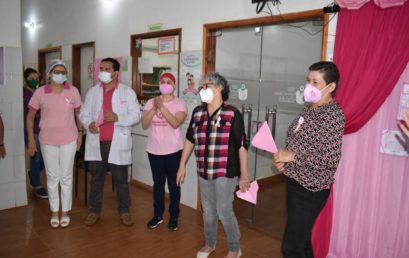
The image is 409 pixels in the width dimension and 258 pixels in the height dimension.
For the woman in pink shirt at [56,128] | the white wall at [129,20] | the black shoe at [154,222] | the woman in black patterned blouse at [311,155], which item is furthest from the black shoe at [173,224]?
the woman in black patterned blouse at [311,155]

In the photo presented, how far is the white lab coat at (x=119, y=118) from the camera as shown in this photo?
3.21 metres

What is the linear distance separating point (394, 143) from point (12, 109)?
3.67m

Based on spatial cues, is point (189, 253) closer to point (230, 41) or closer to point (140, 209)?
point (140, 209)

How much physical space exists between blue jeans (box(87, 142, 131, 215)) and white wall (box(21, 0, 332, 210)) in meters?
0.88

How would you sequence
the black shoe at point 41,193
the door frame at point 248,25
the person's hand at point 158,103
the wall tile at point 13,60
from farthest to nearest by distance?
the black shoe at point 41,193 → the wall tile at point 13,60 → the person's hand at point 158,103 → the door frame at point 248,25

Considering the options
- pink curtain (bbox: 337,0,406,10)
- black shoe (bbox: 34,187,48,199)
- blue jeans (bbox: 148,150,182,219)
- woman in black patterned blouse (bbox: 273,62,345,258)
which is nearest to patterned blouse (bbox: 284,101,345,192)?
woman in black patterned blouse (bbox: 273,62,345,258)

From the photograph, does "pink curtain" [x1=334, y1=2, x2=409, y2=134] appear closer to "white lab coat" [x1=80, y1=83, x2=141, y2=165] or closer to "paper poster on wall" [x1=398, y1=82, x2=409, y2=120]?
"paper poster on wall" [x1=398, y1=82, x2=409, y2=120]

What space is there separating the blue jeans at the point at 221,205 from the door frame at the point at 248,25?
1.29m

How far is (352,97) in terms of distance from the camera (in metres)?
2.43

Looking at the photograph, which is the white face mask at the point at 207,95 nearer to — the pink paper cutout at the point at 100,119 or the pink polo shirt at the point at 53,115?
the pink paper cutout at the point at 100,119

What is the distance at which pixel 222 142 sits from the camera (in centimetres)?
243

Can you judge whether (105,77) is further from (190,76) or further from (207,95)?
(207,95)

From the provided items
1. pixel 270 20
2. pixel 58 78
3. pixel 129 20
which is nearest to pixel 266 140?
pixel 270 20

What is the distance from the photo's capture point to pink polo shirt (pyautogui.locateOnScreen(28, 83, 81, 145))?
10.2 feet
